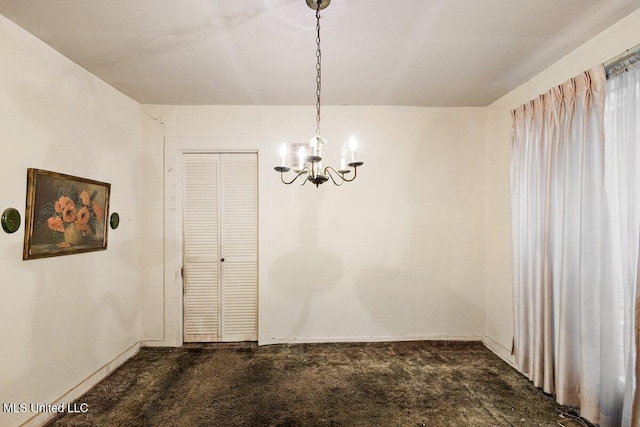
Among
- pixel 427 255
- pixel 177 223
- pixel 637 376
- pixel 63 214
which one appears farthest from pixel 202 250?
pixel 637 376

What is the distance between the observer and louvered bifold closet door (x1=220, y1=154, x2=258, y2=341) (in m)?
3.59

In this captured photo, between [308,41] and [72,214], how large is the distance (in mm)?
2432

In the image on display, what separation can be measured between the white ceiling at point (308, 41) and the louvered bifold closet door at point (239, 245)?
2.97 feet

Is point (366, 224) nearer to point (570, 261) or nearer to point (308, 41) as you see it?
point (570, 261)

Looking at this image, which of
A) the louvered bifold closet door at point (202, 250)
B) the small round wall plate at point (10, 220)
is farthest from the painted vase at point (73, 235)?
the louvered bifold closet door at point (202, 250)

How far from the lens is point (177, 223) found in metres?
3.51

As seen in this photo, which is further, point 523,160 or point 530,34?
point 523,160

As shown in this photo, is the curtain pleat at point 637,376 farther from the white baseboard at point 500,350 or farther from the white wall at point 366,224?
the white wall at point 366,224

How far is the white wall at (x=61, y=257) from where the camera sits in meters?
2.01

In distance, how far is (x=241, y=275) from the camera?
3605 millimetres

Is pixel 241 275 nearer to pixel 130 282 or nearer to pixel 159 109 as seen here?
pixel 130 282

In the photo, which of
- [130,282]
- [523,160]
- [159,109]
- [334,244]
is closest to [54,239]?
[130,282]

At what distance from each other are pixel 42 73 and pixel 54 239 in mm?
1287

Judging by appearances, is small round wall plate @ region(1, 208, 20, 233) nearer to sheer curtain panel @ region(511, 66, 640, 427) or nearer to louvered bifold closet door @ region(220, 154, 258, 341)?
louvered bifold closet door @ region(220, 154, 258, 341)
